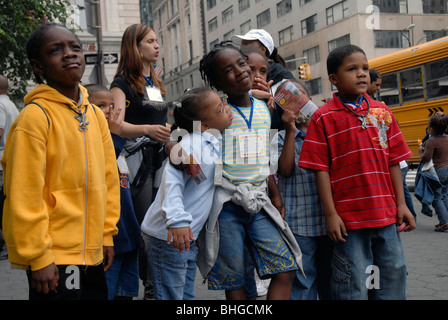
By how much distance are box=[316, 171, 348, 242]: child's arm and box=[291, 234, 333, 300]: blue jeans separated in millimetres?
255

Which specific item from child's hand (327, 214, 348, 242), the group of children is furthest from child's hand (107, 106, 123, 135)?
child's hand (327, 214, 348, 242)

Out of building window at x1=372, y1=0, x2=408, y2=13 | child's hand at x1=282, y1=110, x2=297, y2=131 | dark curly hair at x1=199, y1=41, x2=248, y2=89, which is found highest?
building window at x1=372, y1=0, x2=408, y2=13

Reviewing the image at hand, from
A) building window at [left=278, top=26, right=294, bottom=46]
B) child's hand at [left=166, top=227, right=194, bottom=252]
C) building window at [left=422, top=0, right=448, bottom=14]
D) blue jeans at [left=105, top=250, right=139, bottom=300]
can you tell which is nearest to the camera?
child's hand at [left=166, top=227, right=194, bottom=252]

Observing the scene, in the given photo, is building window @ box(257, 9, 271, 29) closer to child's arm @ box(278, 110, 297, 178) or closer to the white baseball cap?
the white baseball cap

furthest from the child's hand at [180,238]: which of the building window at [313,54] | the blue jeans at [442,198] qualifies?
the building window at [313,54]

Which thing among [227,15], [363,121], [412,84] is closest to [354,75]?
[363,121]

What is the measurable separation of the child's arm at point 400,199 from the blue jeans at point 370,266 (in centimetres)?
8

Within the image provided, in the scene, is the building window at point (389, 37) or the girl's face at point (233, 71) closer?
the girl's face at point (233, 71)

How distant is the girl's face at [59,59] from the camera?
213cm

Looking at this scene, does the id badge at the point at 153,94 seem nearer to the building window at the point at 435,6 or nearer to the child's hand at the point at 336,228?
the child's hand at the point at 336,228

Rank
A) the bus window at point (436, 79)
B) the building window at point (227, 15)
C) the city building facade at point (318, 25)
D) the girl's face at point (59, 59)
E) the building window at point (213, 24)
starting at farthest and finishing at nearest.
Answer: the building window at point (213, 24)
the building window at point (227, 15)
the city building facade at point (318, 25)
the bus window at point (436, 79)
the girl's face at point (59, 59)

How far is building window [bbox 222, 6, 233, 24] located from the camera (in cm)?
5136
